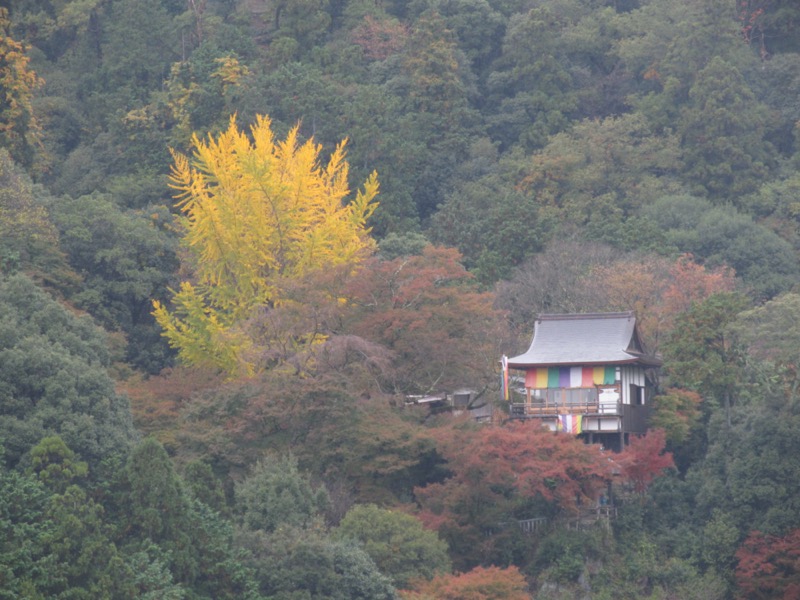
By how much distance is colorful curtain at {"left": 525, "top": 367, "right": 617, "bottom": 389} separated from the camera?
35.2 metres

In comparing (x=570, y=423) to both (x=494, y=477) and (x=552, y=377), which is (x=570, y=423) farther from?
(x=494, y=477)

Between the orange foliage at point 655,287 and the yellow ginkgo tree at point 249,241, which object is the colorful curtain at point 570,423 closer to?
the orange foliage at point 655,287

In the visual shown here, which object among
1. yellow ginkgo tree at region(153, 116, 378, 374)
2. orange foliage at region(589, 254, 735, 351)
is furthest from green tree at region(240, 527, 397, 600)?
orange foliage at region(589, 254, 735, 351)

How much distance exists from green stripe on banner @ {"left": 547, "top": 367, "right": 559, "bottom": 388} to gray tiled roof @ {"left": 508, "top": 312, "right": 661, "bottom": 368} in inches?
10.5

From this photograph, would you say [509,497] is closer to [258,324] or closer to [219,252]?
[258,324]

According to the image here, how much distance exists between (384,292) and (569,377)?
483cm

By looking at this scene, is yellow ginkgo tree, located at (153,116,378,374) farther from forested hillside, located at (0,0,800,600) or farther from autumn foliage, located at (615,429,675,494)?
autumn foliage, located at (615,429,675,494)

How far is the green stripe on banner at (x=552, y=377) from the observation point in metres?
35.5

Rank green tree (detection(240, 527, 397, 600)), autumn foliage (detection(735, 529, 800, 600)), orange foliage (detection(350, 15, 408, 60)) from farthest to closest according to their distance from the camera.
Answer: orange foliage (detection(350, 15, 408, 60)) → autumn foliage (detection(735, 529, 800, 600)) → green tree (detection(240, 527, 397, 600))

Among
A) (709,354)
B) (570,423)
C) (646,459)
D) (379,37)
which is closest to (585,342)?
(570,423)

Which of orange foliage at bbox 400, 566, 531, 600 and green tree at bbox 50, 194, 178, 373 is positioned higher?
A: green tree at bbox 50, 194, 178, 373

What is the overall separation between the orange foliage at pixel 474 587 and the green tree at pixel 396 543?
39 cm

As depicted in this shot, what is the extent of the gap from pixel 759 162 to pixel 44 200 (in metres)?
26.1

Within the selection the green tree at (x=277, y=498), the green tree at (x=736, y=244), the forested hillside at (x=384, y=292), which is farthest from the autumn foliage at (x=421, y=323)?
the green tree at (x=736, y=244)
